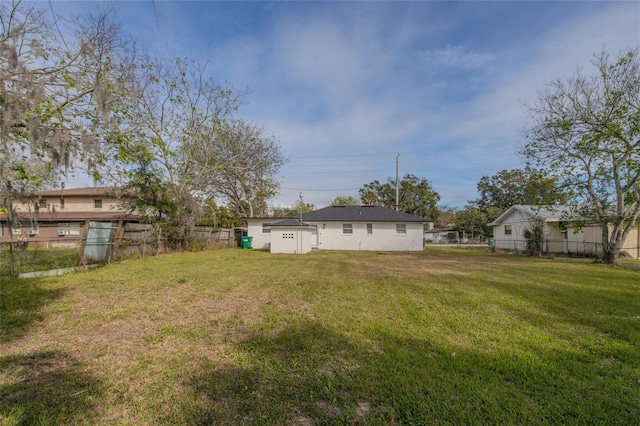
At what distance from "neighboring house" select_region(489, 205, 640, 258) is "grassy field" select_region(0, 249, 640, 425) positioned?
40.4 feet

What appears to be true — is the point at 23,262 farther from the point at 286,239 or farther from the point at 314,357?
the point at 286,239

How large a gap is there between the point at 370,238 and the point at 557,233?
12.8 metres

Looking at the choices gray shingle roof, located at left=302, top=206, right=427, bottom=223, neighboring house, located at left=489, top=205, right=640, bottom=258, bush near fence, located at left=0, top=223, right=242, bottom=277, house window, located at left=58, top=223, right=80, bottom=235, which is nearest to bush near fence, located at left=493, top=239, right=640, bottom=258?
neighboring house, located at left=489, top=205, right=640, bottom=258

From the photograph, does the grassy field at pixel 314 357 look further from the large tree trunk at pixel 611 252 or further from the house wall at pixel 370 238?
the house wall at pixel 370 238

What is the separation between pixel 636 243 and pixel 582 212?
611 centimetres

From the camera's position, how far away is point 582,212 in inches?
604

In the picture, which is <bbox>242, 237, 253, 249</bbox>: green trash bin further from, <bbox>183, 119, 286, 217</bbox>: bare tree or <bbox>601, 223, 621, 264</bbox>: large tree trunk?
<bbox>601, 223, 621, 264</bbox>: large tree trunk

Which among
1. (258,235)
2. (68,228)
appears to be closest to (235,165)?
(258,235)

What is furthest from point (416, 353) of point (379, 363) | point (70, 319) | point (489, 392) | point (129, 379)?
point (70, 319)

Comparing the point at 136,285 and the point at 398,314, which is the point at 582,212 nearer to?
the point at 398,314

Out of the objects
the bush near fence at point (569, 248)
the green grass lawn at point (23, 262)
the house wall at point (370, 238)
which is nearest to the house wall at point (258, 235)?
the house wall at point (370, 238)

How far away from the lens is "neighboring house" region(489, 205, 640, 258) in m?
16.7

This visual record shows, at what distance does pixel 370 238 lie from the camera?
21969 millimetres

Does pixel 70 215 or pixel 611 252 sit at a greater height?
pixel 70 215
